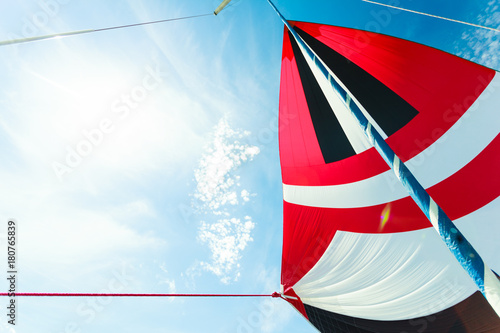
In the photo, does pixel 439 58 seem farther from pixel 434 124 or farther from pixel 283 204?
pixel 283 204

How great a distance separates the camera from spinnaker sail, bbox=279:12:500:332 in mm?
3012

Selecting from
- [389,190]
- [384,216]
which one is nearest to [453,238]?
[384,216]

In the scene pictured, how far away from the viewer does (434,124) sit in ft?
11.5

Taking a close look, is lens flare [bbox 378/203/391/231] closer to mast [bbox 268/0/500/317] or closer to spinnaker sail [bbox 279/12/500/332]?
spinnaker sail [bbox 279/12/500/332]

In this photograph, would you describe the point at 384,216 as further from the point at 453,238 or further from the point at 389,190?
the point at 453,238

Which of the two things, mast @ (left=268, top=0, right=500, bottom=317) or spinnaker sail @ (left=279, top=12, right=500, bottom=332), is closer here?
mast @ (left=268, top=0, right=500, bottom=317)

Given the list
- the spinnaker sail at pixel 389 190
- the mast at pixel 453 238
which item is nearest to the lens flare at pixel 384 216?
the spinnaker sail at pixel 389 190

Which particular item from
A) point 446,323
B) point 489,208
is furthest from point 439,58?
point 446,323

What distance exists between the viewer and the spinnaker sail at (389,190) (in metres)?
3.01

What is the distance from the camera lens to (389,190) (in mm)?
3797

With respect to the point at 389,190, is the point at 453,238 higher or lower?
lower

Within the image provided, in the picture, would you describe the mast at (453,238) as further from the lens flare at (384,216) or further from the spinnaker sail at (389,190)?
the lens flare at (384,216)

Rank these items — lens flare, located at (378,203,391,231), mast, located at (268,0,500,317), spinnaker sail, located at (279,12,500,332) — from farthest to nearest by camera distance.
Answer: lens flare, located at (378,203,391,231) < spinnaker sail, located at (279,12,500,332) < mast, located at (268,0,500,317)

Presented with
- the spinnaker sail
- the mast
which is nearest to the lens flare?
the spinnaker sail
